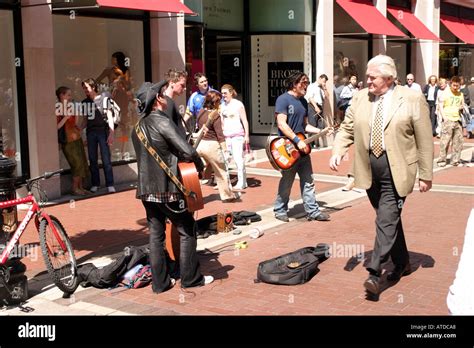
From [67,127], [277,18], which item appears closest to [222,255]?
[67,127]

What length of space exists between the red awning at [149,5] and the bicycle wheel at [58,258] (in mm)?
4897

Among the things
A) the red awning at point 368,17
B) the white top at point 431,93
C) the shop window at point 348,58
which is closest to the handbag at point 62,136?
the shop window at point 348,58

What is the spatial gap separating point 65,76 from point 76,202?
2508mm

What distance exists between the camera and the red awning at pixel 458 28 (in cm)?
2602

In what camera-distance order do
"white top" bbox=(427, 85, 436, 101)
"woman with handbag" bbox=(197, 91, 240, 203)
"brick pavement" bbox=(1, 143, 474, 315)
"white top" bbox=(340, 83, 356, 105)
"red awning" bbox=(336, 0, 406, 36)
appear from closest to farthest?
"brick pavement" bbox=(1, 143, 474, 315)
"woman with handbag" bbox=(197, 91, 240, 203)
"white top" bbox=(340, 83, 356, 105)
"red awning" bbox=(336, 0, 406, 36)
"white top" bbox=(427, 85, 436, 101)

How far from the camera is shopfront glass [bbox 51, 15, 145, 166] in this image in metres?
11.9

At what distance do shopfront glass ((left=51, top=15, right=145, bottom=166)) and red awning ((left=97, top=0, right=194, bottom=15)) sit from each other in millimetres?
1341

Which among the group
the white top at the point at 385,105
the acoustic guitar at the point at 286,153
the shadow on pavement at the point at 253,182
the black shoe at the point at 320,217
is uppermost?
the white top at the point at 385,105

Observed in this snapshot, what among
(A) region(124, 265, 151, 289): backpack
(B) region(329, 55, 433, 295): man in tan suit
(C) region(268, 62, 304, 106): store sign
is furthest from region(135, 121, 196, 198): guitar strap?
(C) region(268, 62, 304, 106): store sign

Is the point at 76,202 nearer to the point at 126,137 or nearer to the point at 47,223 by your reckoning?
the point at 126,137

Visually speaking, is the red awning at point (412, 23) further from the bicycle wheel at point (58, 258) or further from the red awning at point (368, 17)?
the bicycle wheel at point (58, 258)

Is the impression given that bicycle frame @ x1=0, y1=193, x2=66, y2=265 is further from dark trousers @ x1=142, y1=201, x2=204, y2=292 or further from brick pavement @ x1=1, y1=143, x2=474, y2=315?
dark trousers @ x1=142, y1=201, x2=204, y2=292

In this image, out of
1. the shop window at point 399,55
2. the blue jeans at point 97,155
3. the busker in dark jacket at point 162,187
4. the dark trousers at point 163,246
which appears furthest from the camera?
the shop window at point 399,55

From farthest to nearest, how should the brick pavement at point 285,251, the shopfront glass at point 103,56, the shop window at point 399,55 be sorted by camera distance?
1. the shop window at point 399,55
2. the shopfront glass at point 103,56
3. the brick pavement at point 285,251
